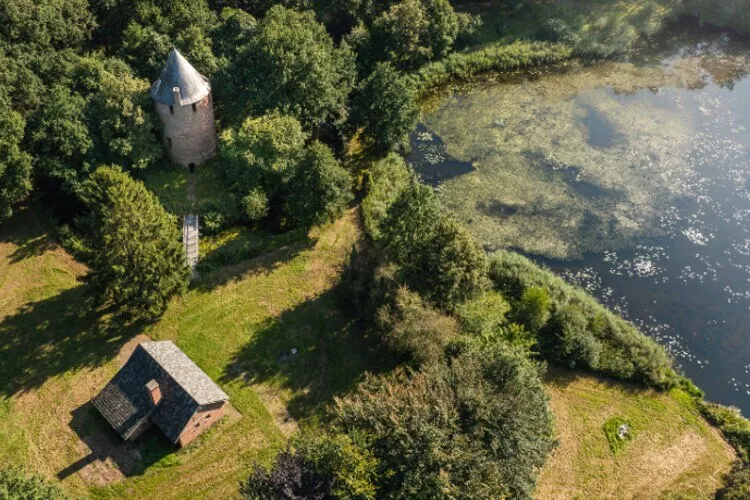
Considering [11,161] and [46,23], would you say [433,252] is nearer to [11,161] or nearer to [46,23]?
[11,161]

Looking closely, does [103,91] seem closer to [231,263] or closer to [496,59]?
[231,263]

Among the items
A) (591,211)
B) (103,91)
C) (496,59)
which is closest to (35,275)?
(103,91)

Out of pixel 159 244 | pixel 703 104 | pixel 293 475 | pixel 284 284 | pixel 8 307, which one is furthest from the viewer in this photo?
pixel 703 104

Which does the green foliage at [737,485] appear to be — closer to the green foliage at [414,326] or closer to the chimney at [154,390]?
the green foliage at [414,326]

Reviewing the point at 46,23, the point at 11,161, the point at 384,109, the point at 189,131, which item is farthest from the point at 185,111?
the point at 46,23

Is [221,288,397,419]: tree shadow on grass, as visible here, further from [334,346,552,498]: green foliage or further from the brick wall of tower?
the brick wall of tower

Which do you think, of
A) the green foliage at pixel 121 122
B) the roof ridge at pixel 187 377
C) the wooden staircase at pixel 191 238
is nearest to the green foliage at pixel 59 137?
the green foliage at pixel 121 122

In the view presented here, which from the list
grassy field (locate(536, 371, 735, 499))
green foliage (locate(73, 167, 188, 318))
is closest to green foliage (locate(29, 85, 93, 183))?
green foliage (locate(73, 167, 188, 318))
